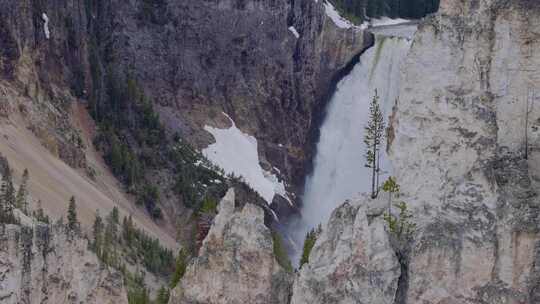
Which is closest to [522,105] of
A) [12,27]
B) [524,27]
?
[524,27]

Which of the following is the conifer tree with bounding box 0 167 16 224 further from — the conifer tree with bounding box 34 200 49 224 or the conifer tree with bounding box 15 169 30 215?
the conifer tree with bounding box 34 200 49 224

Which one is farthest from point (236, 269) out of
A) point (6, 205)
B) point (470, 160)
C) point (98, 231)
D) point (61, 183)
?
point (61, 183)

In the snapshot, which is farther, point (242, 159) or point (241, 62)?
point (241, 62)

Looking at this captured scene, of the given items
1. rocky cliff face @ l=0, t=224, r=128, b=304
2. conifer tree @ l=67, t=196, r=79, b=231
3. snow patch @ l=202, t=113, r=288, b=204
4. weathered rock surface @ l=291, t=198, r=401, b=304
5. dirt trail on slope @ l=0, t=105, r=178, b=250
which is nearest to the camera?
weathered rock surface @ l=291, t=198, r=401, b=304

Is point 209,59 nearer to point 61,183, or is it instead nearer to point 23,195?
point 61,183

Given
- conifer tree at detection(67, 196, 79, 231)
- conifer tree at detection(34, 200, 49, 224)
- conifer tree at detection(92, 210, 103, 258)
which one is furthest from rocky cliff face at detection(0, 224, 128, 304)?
conifer tree at detection(92, 210, 103, 258)

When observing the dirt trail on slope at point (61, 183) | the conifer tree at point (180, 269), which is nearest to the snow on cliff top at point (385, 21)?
the dirt trail on slope at point (61, 183)

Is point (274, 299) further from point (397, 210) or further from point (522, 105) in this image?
point (522, 105)
